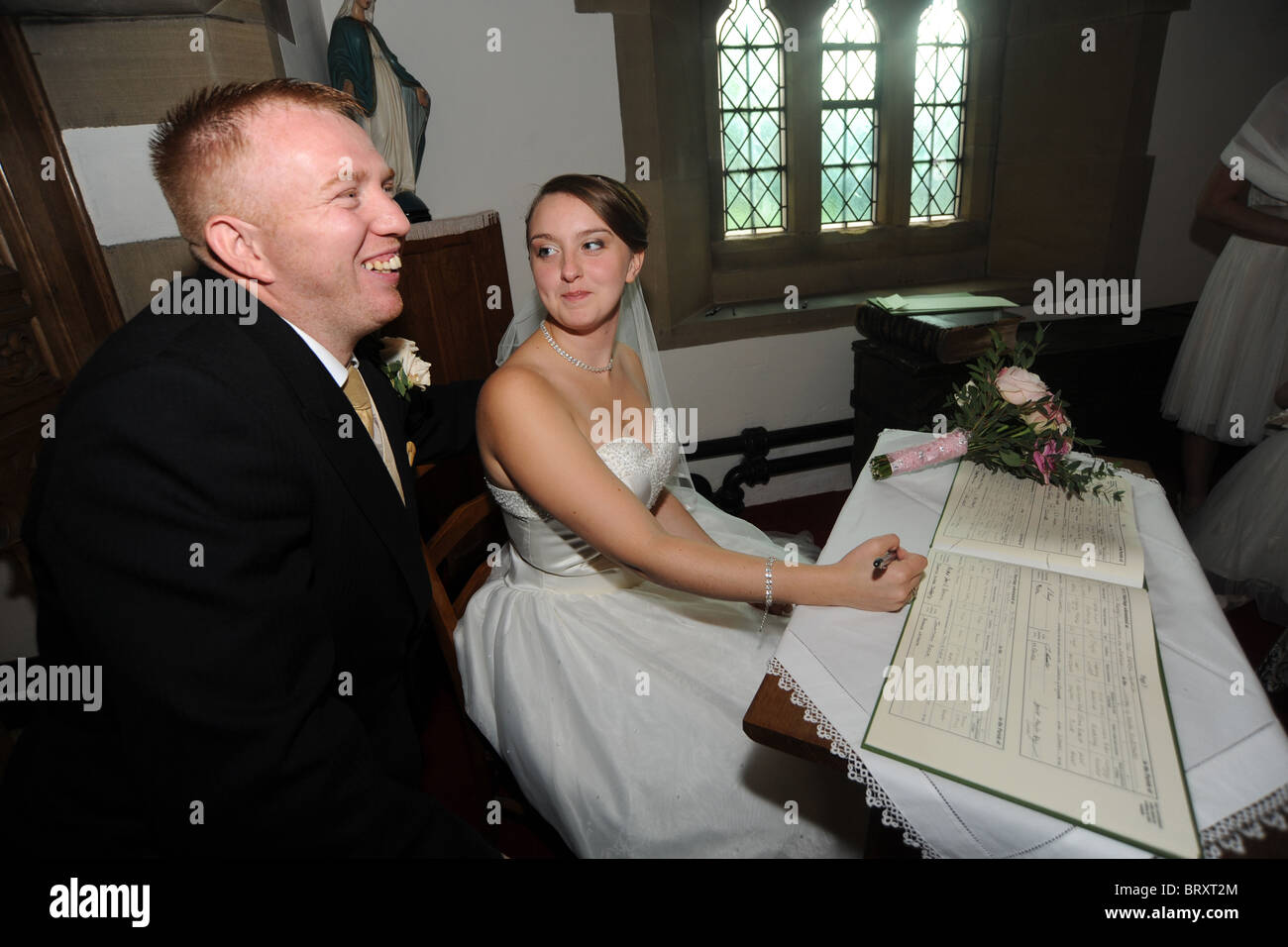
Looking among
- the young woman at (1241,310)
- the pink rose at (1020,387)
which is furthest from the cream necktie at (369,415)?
the young woman at (1241,310)

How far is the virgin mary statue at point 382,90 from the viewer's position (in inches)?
104

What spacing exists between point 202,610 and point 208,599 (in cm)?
2

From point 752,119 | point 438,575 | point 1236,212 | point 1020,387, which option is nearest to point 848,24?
point 752,119

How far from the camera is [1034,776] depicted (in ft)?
3.12

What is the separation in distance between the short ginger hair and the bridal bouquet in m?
1.76

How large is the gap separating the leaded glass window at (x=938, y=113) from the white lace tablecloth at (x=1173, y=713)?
419 centimetres

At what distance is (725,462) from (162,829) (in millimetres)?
3812

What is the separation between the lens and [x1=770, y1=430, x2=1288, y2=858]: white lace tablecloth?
0.90 meters
